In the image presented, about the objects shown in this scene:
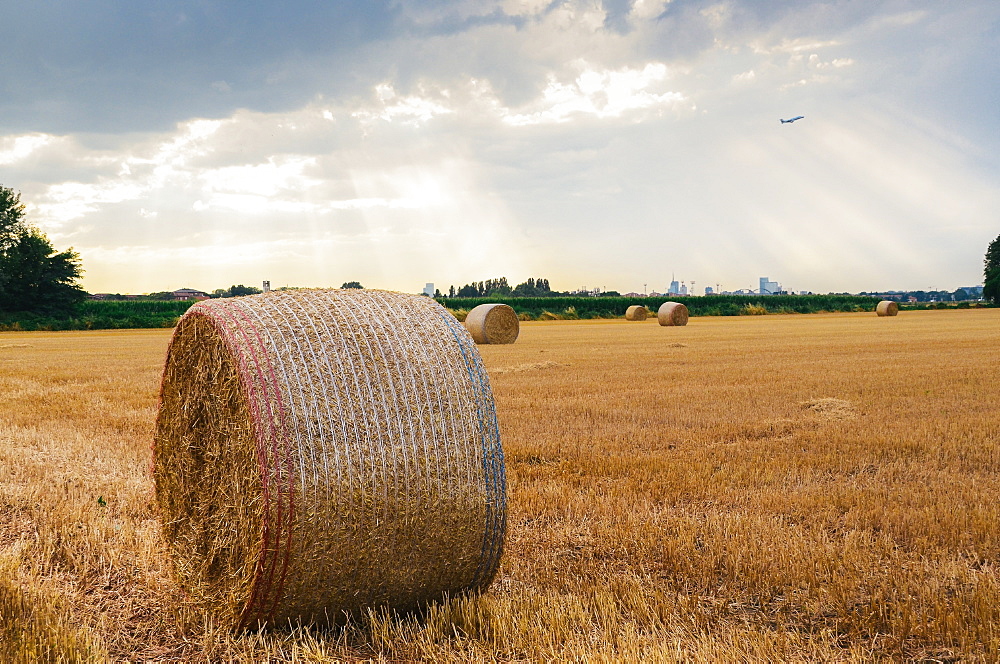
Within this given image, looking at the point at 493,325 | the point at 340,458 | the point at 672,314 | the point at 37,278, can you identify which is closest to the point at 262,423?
the point at 340,458

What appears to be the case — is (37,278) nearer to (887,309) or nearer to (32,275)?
(32,275)

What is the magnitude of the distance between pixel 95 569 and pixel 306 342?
2.43 metres

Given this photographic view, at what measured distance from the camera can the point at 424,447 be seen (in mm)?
4355

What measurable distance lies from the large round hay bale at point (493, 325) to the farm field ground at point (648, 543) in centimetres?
1665

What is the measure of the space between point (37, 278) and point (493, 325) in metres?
41.9

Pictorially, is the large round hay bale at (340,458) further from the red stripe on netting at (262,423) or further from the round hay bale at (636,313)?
the round hay bale at (636,313)

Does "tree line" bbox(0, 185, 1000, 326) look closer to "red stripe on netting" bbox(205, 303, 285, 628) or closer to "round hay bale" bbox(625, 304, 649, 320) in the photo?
"round hay bale" bbox(625, 304, 649, 320)

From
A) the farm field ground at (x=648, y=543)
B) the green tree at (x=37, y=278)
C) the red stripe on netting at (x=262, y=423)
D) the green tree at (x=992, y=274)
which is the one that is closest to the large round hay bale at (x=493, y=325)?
the farm field ground at (x=648, y=543)

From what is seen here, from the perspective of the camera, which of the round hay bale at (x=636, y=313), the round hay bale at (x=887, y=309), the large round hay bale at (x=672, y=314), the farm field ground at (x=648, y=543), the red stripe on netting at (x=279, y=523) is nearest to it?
the red stripe on netting at (x=279, y=523)

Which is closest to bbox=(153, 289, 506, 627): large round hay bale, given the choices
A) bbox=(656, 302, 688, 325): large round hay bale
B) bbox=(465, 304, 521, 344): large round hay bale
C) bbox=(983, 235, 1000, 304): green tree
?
bbox=(465, 304, 521, 344): large round hay bale

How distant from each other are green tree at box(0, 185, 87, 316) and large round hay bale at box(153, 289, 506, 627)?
191 feet

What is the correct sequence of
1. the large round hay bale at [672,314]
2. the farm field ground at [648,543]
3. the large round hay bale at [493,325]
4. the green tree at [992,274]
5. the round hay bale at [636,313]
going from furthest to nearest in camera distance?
the green tree at [992,274] → the round hay bale at [636,313] → the large round hay bale at [672,314] → the large round hay bale at [493,325] → the farm field ground at [648,543]

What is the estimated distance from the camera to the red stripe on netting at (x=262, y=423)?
405cm

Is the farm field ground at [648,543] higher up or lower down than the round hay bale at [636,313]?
lower down
